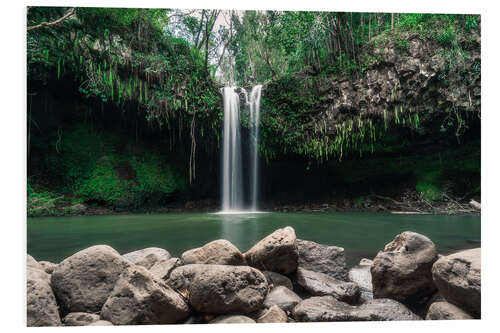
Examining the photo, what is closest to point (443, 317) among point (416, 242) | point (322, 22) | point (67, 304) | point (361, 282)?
point (416, 242)

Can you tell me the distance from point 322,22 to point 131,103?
5.04 meters

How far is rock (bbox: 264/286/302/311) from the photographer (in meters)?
1.70

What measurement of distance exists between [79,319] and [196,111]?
670 cm

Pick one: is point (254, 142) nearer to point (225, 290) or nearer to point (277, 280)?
point (277, 280)

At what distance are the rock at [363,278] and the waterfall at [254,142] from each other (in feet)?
20.4

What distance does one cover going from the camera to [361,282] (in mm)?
2369

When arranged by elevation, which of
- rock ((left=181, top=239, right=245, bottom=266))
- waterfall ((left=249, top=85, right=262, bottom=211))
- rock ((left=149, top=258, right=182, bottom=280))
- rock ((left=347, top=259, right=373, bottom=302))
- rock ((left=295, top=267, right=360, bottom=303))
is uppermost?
waterfall ((left=249, top=85, right=262, bottom=211))

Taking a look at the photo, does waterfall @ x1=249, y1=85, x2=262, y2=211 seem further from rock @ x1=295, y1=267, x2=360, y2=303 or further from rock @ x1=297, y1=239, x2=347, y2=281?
rock @ x1=295, y1=267, x2=360, y2=303

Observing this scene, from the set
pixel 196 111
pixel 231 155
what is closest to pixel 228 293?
pixel 196 111

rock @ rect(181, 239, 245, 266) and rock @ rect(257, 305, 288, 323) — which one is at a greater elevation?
rock @ rect(181, 239, 245, 266)

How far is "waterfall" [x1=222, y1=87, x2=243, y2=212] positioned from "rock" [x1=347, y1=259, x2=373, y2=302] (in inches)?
244

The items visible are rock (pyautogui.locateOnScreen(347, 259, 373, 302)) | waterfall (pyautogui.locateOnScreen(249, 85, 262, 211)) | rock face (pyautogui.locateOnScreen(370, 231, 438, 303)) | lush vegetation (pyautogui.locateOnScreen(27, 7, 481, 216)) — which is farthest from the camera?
waterfall (pyautogui.locateOnScreen(249, 85, 262, 211))

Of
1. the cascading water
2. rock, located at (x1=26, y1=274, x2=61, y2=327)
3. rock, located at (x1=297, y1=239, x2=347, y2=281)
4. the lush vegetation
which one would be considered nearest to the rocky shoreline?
rock, located at (x1=26, y1=274, x2=61, y2=327)
